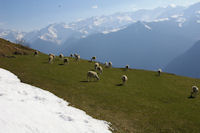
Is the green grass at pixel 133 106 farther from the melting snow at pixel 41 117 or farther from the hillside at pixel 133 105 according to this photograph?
the melting snow at pixel 41 117

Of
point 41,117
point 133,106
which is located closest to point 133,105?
point 133,106

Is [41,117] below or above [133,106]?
above

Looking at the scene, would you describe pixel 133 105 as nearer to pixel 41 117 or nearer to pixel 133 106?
pixel 133 106

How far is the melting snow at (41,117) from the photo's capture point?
12734 mm

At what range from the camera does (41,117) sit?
15398 mm

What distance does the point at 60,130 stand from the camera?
14445 millimetres

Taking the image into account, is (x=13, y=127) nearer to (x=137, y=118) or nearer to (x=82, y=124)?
(x=82, y=124)

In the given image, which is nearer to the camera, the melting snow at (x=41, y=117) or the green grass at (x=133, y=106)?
the melting snow at (x=41, y=117)

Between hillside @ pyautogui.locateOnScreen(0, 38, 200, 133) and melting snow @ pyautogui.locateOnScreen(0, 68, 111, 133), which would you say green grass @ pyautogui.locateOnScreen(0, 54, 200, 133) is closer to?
hillside @ pyautogui.locateOnScreen(0, 38, 200, 133)

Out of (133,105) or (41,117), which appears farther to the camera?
(133,105)

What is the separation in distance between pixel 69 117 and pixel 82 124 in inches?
66.7

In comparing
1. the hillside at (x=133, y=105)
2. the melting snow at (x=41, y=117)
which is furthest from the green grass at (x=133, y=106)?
the melting snow at (x=41, y=117)

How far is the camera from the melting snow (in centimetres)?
1273

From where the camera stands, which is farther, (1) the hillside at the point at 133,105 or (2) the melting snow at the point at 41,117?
(1) the hillside at the point at 133,105
